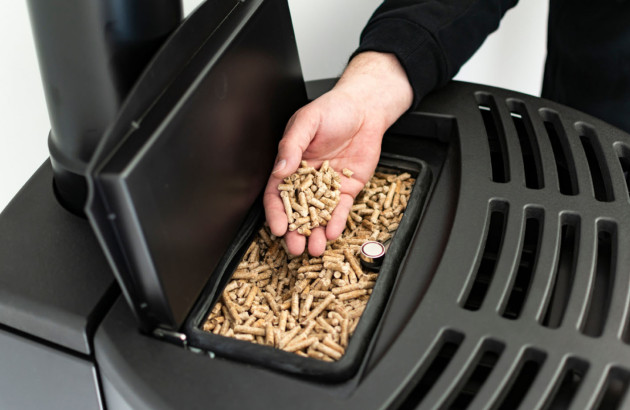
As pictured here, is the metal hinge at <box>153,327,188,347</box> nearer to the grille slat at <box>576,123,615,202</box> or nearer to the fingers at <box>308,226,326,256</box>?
the fingers at <box>308,226,326,256</box>

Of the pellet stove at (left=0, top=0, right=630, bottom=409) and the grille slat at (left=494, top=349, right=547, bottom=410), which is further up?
the pellet stove at (left=0, top=0, right=630, bottom=409)

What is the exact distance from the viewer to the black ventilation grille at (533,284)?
596mm

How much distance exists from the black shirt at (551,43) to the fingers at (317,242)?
0.27 meters

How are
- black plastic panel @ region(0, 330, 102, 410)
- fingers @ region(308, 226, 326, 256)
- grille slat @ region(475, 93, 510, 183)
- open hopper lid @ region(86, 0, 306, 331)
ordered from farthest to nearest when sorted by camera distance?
grille slat @ region(475, 93, 510, 183) < fingers @ region(308, 226, 326, 256) < black plastic panel @ region(0, 330, 102, 410) < open hopper lid @ region(86, 0, 306, 331)

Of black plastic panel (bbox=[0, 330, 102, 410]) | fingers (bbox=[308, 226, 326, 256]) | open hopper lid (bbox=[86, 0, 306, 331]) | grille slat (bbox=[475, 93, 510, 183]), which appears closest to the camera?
open hopper lid (bbox=[86, 0, 306, 331])

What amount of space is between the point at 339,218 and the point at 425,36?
34 cm

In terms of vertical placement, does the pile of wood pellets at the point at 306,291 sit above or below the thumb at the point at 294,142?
below

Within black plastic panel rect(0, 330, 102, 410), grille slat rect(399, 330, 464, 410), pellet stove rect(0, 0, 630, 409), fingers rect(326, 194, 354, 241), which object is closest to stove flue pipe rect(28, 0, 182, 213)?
pellet stove rect(0, 0, 630, 409)

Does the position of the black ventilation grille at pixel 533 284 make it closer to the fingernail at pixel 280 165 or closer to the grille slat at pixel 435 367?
the grille slat at pixel 435 367

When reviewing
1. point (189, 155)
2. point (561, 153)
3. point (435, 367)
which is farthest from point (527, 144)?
point (189, 155)

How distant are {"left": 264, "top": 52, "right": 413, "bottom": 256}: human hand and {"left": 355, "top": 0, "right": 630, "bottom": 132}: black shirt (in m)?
0.03

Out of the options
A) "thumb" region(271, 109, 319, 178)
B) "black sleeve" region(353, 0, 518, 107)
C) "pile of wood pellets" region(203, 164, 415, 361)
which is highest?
"black sleeve" region(353, 0, 518, 107)

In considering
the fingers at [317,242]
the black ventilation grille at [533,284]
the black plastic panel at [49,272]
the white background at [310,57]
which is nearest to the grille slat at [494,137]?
the black ventilation grille at [533,284]

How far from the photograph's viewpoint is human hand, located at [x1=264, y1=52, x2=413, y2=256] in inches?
31.8
